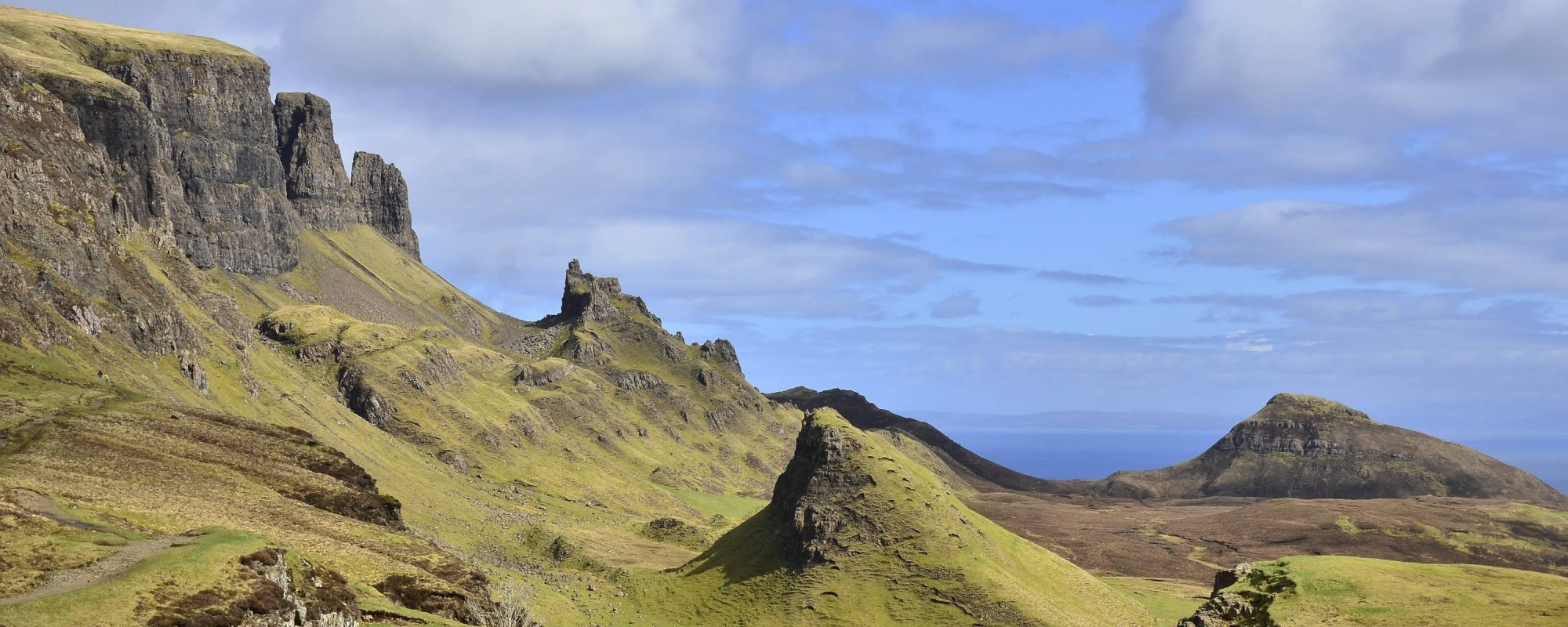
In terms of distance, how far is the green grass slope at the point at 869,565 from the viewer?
10875cm

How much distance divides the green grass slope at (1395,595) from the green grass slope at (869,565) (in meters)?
37.1

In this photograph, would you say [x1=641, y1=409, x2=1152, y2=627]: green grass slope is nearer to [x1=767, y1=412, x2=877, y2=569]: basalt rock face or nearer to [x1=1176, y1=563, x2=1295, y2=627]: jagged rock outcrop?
[x1=767, y1=412, x2=877, y2=569]: basalt rock face

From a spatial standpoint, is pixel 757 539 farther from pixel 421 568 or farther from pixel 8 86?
pixel 8 86

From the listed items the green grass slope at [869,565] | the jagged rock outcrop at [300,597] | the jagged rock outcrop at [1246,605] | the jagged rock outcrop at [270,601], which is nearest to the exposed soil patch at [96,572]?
the jagged rock outcrop at [270,601]

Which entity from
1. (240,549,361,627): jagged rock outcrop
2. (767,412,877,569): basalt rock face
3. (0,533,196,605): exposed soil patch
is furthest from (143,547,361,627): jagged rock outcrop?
(767,412,877,569): basalt rock face

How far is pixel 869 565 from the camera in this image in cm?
11425

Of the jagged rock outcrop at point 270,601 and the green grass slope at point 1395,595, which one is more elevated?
the green grass slope at point 1395,595

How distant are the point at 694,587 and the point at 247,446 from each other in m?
46.5

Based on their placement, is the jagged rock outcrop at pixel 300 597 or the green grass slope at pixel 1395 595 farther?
the jagged rock outcrop at pixel 300 597

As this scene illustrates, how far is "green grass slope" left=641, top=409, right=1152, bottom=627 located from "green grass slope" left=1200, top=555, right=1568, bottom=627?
3706cm

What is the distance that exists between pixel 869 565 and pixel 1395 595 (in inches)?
2235

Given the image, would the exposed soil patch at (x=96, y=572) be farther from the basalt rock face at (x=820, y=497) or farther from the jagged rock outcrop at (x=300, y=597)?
the basalt rock face at (x=820, y=497)

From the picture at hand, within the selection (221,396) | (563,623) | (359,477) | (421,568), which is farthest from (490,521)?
(421,568)

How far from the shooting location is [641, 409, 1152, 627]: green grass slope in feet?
357
